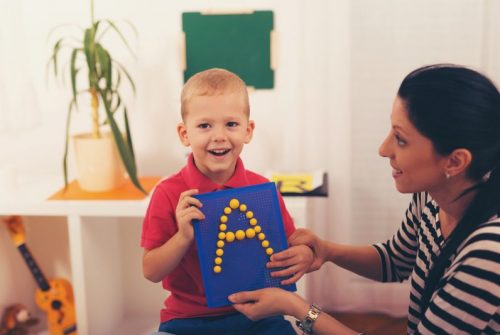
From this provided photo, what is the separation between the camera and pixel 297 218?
6.60 feet

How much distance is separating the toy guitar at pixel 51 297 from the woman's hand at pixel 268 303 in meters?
1.28

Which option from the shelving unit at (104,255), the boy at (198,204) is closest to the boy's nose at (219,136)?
the boy at (198,204)

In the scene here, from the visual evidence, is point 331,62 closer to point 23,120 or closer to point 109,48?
point 109,48

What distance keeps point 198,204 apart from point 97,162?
1.02 metres

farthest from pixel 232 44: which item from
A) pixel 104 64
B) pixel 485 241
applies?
pixel 485 241

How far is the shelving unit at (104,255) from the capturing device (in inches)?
81.6

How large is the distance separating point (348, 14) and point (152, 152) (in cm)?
91

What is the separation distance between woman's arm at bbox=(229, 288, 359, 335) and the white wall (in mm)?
1181

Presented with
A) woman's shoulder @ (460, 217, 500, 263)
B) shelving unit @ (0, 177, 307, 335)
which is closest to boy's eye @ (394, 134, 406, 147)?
woman's shoulder @ (460, 217, 500, 263)

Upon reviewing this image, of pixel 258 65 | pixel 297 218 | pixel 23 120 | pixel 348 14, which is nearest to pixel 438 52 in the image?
pixel 348 14

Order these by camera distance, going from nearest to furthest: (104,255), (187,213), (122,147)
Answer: (187,213) → (122,147) → (104,255)

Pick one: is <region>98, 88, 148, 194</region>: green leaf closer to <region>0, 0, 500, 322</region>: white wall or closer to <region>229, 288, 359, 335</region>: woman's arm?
<region>0, 0, 500, 322</region>: white wall

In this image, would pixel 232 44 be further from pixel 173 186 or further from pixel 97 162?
pixel 173 186

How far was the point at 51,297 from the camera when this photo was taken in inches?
94.3
